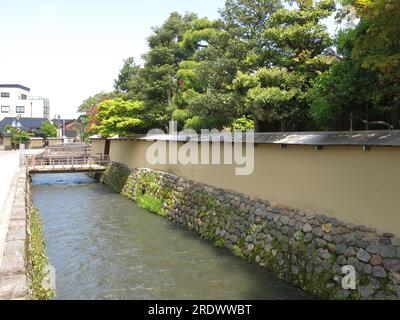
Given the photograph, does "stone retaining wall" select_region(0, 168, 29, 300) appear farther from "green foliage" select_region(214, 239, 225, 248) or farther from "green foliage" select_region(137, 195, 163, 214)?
"green foliage" select_region(137, 195, 163, 214)

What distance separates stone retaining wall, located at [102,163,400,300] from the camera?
893 centimetres

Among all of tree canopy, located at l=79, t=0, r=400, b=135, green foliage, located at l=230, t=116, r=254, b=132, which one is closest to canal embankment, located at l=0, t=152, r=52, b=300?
tree canopy, located at l=79, t=0, r=400, b=135

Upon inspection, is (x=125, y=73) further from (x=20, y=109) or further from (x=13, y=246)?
(x=20, y=109)

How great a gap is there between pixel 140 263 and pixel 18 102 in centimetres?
9351

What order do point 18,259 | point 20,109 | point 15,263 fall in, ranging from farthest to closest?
point 20,109 < point 18,259 < point 15,263

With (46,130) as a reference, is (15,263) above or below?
below

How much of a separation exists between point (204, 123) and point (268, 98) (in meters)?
6.71

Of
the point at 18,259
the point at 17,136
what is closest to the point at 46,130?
the point at 17,136

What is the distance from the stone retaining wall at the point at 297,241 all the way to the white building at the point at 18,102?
8512 cm

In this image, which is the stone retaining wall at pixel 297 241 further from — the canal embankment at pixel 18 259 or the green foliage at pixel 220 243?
the canal embankment at pixel 18 259

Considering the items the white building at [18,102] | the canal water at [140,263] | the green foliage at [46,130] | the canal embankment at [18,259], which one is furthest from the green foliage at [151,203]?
the white building at [18,102]

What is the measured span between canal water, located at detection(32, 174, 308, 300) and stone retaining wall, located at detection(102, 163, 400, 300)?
1.69 feet

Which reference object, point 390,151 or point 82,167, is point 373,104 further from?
point 82,167

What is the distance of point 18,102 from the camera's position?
95.8 m
